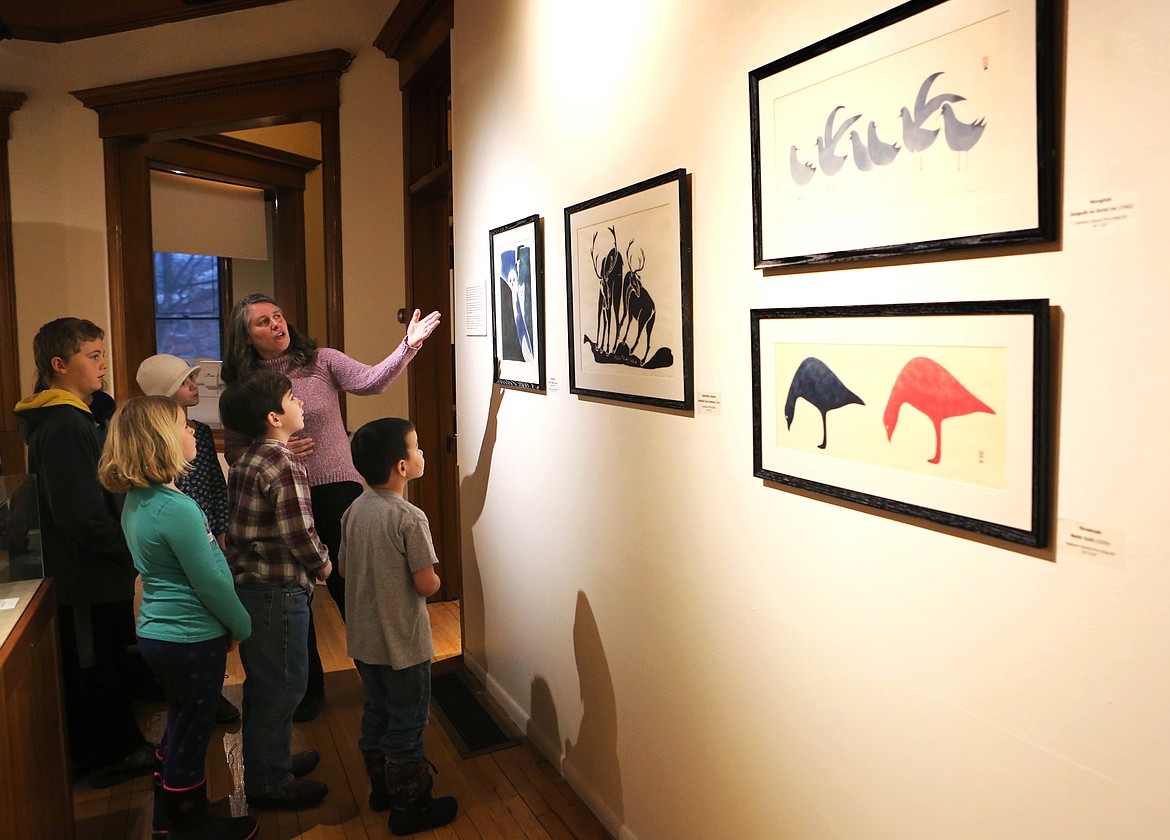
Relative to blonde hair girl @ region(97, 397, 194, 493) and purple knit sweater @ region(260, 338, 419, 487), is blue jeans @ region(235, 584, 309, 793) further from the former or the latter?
purple knit sweater @ region(260, 338, 419, 487)

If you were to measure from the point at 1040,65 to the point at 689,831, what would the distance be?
179 cm

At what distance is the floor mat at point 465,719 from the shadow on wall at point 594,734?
1.26 feet

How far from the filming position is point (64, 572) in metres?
2.70

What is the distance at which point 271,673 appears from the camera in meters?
2.61

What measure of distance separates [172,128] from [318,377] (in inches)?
97.9

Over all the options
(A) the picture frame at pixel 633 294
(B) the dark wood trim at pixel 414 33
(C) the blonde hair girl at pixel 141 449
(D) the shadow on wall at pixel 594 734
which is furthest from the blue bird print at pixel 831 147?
(B) the dark wood trim at pixel 414 33

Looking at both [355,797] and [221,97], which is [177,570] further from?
[221,97]

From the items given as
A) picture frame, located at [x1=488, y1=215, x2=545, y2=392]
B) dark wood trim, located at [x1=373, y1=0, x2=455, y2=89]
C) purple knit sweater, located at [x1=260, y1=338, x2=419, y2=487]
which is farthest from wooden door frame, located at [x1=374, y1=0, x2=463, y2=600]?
picture frame, located at [x1=488, y1=215, x2=545, y2=392]

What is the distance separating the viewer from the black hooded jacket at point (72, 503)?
262cm

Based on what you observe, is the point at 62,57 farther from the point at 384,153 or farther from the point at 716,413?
the point at 716,413

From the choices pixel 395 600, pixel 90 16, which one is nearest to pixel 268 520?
pixel 395 600

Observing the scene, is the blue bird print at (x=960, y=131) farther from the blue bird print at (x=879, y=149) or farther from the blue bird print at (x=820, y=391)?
the blue bird print at (x=820, y=391)

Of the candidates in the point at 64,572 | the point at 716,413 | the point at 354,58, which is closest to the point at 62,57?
the point at 354,58

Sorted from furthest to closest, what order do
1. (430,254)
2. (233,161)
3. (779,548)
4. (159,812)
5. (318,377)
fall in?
(233,161) < (430,254) < (318,377) < (159,812) < (779,548)
